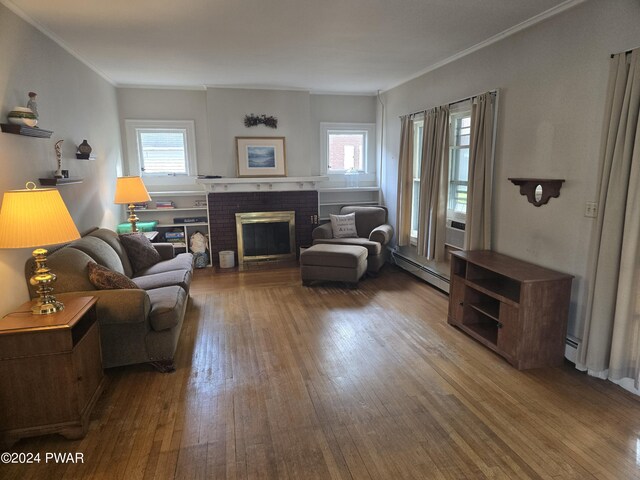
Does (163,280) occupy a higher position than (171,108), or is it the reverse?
(171,108)

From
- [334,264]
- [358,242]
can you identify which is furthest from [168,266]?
[358,242]

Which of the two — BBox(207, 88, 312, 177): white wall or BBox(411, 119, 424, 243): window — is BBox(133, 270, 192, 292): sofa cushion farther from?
BBox(411, 119, 424, 243): window

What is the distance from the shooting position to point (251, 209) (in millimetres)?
5953

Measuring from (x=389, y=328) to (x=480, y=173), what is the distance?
1.69 m

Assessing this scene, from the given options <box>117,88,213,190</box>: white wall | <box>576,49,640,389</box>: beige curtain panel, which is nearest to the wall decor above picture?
<box>117,88,213,190</box>: white wall

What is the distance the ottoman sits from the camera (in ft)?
15.4

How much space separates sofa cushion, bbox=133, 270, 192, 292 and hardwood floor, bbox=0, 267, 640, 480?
19.1 inches

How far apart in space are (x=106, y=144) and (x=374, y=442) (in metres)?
4.64

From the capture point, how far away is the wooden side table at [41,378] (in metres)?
2.04

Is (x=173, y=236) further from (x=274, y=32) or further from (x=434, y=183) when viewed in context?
(x=434, y=183)

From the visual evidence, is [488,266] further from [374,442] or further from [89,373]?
[89,373]

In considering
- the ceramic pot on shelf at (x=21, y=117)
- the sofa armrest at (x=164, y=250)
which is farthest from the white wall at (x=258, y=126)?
the ceramic pot on shelf at (x=21, y=117)

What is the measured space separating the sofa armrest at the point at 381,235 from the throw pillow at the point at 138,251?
280 centimetres

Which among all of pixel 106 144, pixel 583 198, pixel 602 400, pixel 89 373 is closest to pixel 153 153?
pixel 106 144
